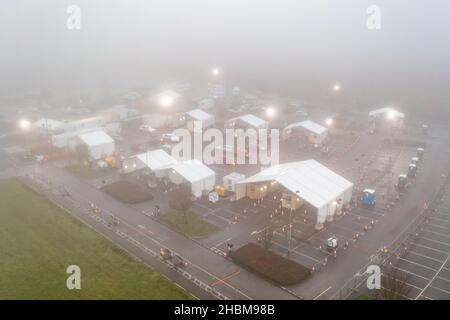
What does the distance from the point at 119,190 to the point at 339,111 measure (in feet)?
170

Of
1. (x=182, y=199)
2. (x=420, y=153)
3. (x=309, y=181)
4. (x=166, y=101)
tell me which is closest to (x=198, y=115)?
(x=166, y=101)

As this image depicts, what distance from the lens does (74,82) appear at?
115 metres

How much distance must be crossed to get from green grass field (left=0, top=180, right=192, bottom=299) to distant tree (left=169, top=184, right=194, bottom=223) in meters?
7.42

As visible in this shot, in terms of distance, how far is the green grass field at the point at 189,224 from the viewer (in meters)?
36.1

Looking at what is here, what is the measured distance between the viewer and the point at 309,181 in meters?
39.7

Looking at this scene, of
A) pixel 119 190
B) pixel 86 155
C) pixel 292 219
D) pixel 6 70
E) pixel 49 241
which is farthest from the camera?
pixel 6 70

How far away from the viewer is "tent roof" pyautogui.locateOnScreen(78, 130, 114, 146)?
182 feet

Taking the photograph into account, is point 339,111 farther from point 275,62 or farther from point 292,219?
point 275,62

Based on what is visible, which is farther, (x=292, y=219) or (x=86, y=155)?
(x=86, y=155)

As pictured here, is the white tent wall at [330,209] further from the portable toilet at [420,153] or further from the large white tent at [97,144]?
the large white tent at [97,144]

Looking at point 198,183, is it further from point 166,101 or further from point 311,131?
point 166,101

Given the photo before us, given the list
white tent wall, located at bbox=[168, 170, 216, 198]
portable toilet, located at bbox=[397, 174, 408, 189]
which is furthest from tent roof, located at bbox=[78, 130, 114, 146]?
portable toilet, located at bbox=[397, 174, 408, 189]

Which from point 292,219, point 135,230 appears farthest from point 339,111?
point 135,230

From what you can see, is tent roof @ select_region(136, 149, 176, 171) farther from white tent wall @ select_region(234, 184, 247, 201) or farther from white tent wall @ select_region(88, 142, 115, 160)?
white tent wall @ select_region(234, 184, 247, 201)
